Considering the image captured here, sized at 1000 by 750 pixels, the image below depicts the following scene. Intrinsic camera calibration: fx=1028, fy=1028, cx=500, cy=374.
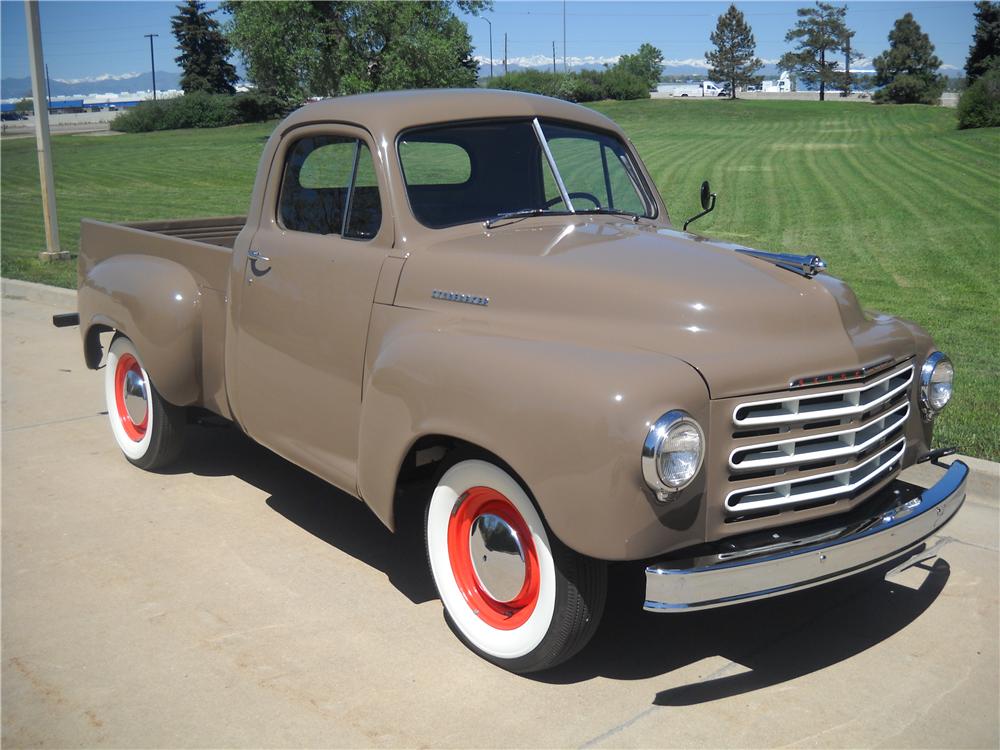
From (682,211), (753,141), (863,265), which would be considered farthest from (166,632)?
(753,141)

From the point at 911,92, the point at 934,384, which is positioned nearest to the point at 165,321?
the point at 934,384

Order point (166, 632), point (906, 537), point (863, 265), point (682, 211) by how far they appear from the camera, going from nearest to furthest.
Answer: point (906, 537)
point (166, 632)
point (863, 265)
point (682, 211)

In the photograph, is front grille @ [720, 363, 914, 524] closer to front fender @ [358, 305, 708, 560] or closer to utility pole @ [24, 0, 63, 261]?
front fender @ [358, 305, 708, 560]

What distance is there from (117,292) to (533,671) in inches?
125

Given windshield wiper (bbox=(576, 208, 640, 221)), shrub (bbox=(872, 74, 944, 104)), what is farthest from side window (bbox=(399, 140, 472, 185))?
shrub (bbox=(872, 74, 944, 104))

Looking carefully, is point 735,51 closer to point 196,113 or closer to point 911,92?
point 911,92

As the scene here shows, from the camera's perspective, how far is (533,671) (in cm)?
352

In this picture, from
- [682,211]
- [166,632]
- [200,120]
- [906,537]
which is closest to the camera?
[906,537]

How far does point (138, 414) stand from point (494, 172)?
2.55 meters

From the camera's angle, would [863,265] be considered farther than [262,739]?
Yes

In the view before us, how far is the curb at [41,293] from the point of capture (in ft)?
33.5

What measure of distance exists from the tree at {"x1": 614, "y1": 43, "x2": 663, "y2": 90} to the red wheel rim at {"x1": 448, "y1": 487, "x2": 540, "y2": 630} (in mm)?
125389

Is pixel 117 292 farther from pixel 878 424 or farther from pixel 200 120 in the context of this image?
pixel 200 120

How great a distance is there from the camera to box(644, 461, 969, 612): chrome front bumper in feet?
9.88
